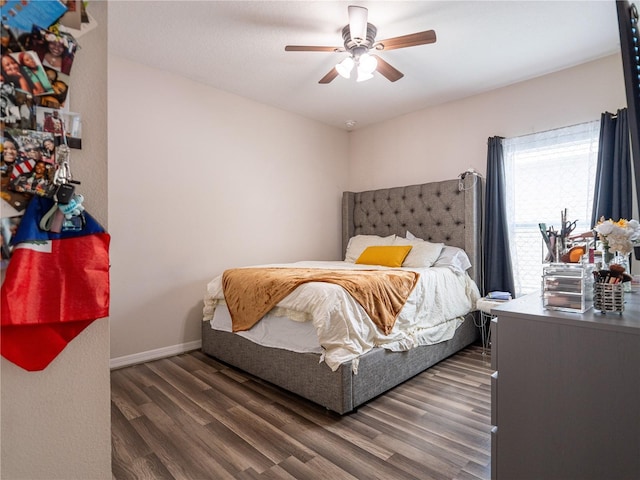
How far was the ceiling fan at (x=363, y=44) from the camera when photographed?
197 centimetres

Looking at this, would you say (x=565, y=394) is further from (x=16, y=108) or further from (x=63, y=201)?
(x=16, y=108)

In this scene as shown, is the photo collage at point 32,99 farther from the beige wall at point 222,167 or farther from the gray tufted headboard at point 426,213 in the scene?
the gray tufted headboard at point 426,213

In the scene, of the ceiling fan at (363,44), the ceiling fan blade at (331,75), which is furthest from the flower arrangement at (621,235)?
the ceiling fan blade at (331,75)

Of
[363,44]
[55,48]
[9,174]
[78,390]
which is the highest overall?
[363,44]

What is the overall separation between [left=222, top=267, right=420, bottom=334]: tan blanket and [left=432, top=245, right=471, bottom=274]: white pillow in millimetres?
673

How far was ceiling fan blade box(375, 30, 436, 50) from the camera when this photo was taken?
1957 mm

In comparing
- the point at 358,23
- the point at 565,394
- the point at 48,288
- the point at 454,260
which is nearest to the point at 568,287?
the point at 565,394

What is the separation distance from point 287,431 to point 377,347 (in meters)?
0.70

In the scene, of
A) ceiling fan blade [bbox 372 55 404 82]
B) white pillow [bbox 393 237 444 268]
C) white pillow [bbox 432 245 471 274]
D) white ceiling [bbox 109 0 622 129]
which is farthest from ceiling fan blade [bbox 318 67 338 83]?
white pillow [bbox 432 245 471 274]

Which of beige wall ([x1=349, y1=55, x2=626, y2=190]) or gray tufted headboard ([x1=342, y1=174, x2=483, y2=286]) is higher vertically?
beige wall ([x1=349, y1=55, x2=626, y2=190])

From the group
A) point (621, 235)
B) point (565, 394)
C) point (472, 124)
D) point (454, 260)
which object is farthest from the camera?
point (472, 124)

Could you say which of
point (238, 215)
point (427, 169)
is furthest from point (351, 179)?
point (238, 215)

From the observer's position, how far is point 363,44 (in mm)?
2158

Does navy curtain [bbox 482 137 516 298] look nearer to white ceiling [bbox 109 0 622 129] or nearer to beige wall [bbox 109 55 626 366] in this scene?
beige wall [bbox 109 55 626 366]
